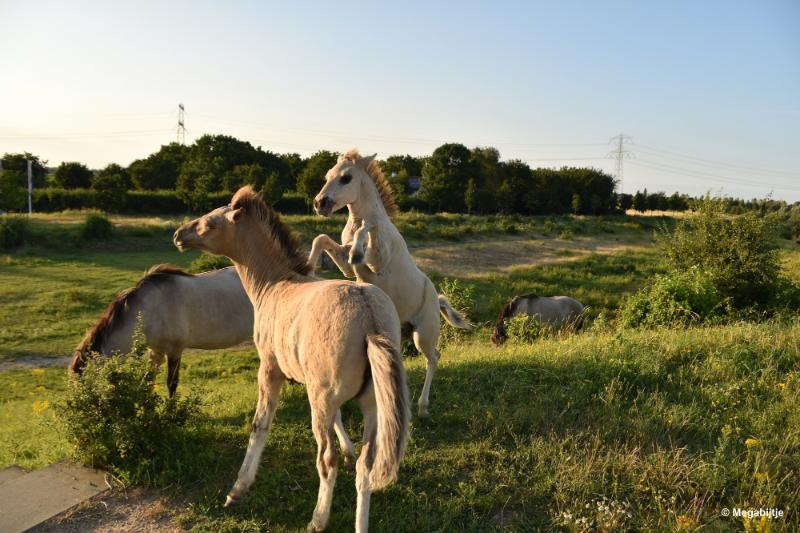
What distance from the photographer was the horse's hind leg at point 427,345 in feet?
17.4

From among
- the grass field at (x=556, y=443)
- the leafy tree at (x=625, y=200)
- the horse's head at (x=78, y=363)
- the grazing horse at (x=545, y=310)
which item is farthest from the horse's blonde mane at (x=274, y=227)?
the leafy tree at (x=625, y=200)

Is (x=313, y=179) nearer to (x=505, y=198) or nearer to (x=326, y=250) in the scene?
(x=505, y=198)

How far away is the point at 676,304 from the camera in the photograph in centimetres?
1041

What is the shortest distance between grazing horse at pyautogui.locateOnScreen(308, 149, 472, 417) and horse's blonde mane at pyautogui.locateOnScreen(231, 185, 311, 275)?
108 millimetres

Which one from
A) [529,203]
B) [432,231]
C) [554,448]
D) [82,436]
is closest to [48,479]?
[82,436]

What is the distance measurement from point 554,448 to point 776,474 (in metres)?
1.60

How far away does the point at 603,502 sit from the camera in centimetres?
366

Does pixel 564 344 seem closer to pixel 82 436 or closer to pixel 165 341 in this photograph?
pixel 165 341

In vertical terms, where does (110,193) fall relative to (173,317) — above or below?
above

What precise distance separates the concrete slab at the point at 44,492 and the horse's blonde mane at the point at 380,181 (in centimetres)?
364

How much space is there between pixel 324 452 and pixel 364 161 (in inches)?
109

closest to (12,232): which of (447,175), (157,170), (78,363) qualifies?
(78,363)

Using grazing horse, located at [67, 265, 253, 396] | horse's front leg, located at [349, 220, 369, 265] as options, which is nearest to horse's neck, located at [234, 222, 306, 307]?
horse's front leg, located at [349, 220, 369, 265]

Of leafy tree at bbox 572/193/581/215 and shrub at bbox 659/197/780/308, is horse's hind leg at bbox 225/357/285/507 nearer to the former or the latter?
shrub at bbox 659/197/780/308
